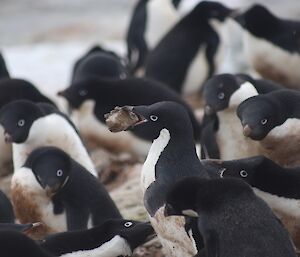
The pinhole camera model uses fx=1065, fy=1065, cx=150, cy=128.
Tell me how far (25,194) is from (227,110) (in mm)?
1425

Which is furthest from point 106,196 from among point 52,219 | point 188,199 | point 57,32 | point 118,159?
point 57,32

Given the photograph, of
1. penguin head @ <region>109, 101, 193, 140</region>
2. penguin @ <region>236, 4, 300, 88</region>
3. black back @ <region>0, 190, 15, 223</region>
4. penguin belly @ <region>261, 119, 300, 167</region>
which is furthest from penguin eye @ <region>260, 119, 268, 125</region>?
penguin @ <region>236, 4, 300, 88</region>

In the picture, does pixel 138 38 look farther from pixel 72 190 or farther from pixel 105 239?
pixel 105 239

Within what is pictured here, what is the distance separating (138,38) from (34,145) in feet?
17.5

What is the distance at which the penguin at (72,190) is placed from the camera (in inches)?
234

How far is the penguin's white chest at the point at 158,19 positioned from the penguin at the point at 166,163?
22.4 ft

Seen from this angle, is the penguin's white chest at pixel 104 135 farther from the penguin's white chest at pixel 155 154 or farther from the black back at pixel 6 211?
the penguin's white chest at pixel 155 154

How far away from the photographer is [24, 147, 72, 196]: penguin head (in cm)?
595

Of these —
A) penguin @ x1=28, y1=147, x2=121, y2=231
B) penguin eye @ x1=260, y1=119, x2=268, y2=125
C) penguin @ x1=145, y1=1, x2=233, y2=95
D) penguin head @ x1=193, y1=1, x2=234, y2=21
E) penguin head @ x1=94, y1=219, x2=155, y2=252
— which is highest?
penguin eye @ x1=260, y1=119, x2=268, y2=125

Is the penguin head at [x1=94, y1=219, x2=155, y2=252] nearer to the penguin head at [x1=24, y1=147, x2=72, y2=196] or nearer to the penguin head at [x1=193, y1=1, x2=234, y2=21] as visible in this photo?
the penguin head at [x1=24, y1=147, x2=72, y2=196]

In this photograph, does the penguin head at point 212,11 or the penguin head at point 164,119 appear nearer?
the penguin head at point 164,119

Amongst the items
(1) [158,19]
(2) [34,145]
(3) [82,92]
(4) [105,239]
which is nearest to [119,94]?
(3) [82,92]

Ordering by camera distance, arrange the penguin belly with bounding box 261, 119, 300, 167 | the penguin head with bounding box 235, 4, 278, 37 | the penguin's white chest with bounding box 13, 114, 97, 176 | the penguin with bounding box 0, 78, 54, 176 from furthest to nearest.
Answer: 1. the penguin head with bounding box 235, 4, 278, 37
2. the penguin with bounding box 0, 78, 54, 176
3. the penguin's white chest with bounding box 13, 114, 97, 176
4. the penguin belly with bounding box 261, 119, 300, 167

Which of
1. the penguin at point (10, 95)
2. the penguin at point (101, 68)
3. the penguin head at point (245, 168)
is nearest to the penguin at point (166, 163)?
the penguin head at point (245, 168)
